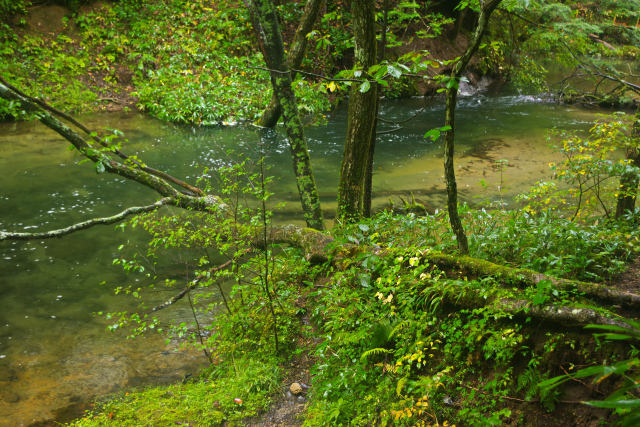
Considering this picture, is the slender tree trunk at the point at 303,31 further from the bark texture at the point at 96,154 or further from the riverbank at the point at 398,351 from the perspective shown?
the riverbank at the point at 398,351

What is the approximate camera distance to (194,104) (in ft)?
45.4

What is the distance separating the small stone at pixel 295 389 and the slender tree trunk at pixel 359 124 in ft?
8.78

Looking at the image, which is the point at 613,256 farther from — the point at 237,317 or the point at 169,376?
the point at 169,376

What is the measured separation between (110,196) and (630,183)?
9606mm

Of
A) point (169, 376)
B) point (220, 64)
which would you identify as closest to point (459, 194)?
point (169, 376)

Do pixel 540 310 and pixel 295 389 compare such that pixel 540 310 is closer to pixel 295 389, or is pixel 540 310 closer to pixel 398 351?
pixel 398 351

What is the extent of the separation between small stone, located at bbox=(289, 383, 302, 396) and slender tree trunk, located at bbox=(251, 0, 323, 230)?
3.26 m

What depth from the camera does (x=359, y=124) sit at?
5648mm

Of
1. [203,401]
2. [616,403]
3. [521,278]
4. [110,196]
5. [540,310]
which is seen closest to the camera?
[616,403]

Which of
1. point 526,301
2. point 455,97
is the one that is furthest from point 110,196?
point 526,301

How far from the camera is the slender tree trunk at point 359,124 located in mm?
5070

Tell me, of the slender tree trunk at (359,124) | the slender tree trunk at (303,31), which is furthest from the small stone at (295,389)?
the slender tree trunk at (303,31)

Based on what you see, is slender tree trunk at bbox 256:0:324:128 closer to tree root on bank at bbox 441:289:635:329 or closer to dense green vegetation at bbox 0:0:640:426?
dense green vegetation at bbox 0:0:640:426

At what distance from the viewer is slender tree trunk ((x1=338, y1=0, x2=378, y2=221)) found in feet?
16.6
